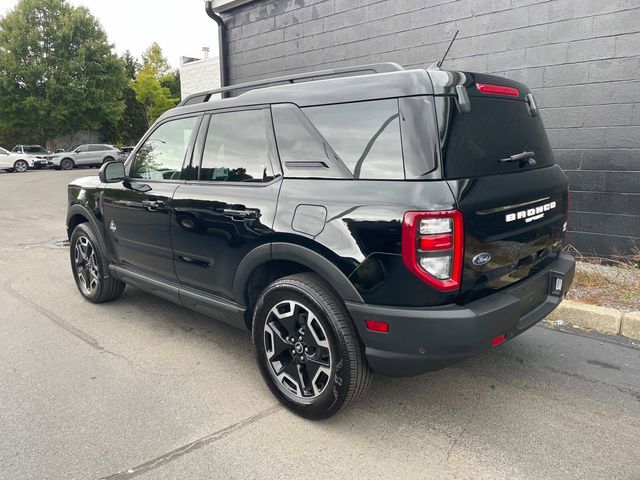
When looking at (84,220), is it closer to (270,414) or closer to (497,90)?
(270,414)

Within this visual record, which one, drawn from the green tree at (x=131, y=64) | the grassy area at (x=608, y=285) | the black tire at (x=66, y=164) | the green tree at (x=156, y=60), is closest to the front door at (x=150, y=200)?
the grassy area at (x=608, y=285)

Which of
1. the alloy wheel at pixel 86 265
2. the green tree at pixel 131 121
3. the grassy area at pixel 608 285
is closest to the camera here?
the grassy area at pixel 608 285

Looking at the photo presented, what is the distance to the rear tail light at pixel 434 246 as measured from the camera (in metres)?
2.25

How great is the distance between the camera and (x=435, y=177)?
231 centimetres

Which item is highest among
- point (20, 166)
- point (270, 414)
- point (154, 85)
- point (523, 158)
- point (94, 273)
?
point (154, 85)

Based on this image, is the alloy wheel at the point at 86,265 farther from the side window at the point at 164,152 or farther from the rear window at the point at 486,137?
the rear window at the point at 486,137

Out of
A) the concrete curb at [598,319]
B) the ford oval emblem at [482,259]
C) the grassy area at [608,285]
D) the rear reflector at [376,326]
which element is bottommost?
the concrete curb at [598,319]

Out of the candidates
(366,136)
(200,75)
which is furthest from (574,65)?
(200,75)

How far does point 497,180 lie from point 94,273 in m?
3.84

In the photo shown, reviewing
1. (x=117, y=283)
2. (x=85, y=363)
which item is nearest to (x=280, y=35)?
(x=117, y=283)

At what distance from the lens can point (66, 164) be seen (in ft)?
94.3

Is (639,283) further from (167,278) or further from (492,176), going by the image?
(167,278)

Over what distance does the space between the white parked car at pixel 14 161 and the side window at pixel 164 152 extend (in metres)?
27.2

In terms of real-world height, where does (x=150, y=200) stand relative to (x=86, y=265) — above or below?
above
